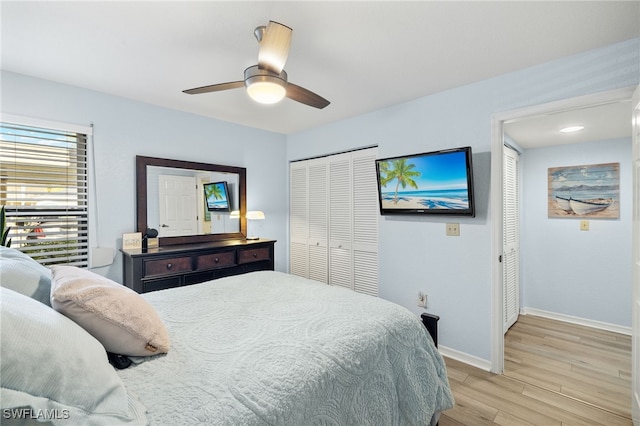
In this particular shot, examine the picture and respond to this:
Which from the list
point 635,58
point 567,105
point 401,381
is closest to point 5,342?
point 401,381

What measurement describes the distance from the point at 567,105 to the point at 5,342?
309cm

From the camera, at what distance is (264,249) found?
12.1 feet

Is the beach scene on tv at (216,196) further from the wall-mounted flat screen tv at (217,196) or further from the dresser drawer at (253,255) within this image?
the dresser drawer at (253,255)

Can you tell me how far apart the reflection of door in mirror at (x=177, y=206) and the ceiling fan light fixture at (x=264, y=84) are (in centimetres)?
204

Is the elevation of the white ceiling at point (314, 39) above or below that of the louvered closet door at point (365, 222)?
above

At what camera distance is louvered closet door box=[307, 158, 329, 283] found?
4000 millimetres

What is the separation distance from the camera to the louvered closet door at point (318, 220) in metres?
4.00

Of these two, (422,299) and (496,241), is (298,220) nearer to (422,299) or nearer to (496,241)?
(422,299)

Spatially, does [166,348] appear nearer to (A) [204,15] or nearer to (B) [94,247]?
(A) [204,15]

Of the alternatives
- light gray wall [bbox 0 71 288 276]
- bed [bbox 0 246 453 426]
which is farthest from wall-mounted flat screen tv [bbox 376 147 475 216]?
light gray wall [bbox 0 71 288 276]

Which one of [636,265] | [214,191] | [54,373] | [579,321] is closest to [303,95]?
[54,373]

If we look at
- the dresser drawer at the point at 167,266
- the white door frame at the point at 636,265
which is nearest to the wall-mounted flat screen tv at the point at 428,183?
the white door frame at the point at 636,265

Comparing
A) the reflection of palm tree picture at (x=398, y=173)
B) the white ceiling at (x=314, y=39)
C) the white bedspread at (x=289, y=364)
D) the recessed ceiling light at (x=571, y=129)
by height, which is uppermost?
the white ceiling at (x=314, y=39)

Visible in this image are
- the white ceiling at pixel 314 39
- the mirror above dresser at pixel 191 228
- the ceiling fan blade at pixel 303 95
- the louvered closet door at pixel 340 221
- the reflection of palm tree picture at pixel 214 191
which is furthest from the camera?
the louvered closet door at pixel 340 221
